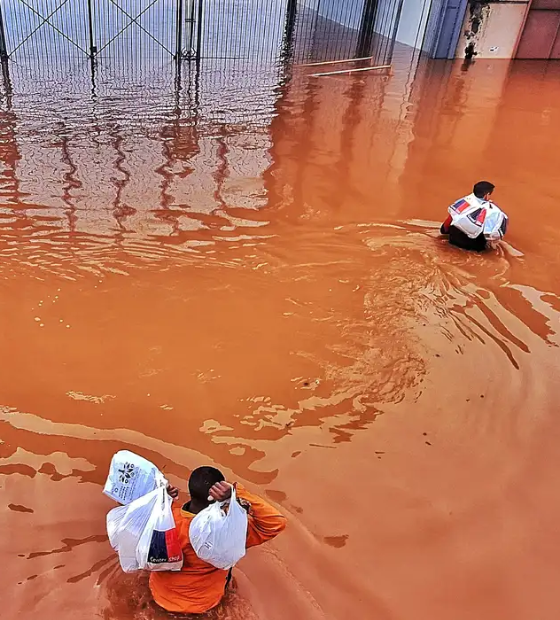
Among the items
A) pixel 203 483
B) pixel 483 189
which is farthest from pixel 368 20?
pixel 203 483

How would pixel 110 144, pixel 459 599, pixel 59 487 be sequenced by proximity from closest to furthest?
pixel 459 599 → pixel 59 487 → pixel 110 144

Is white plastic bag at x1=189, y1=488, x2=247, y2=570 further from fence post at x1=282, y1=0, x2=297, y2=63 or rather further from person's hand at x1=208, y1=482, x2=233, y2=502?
fence post at x1=282, y1=0, x2=297, y2=63

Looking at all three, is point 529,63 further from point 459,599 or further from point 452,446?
point 459,599

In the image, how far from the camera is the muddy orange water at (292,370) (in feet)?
9.98

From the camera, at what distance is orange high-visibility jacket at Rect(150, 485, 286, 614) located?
2494 millimetres

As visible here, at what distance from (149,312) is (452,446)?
8.66 feet

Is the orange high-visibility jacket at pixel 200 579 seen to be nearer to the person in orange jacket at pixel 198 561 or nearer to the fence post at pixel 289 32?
the person in orange jacket at pixel 198 561

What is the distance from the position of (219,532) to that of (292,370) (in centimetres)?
213

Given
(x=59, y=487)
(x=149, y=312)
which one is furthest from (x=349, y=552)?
(x=149, y=312)

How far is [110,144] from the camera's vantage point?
27.7ft

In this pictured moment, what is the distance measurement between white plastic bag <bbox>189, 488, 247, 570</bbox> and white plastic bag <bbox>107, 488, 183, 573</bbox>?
100 millimetres

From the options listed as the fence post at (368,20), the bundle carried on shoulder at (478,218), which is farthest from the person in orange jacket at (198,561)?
the fence post at (368,20)

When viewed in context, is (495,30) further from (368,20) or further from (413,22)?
(368,20)

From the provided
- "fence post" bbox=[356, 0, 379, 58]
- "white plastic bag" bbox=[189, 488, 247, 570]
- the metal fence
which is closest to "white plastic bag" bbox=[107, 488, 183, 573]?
"white plastic bag" bbox=[189, 488, 247, 570]
